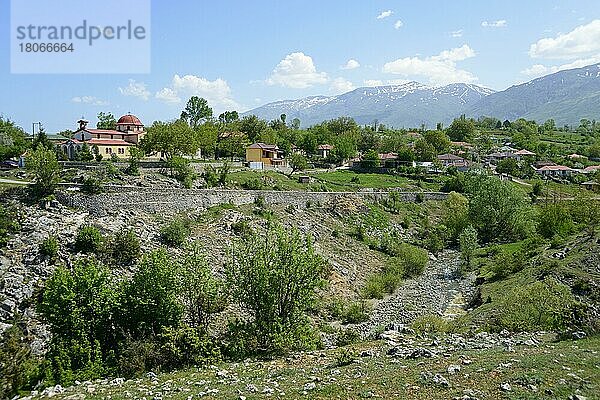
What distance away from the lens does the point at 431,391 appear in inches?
609

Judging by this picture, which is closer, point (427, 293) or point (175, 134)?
point (427, 293)

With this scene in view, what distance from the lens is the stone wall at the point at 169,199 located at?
44.2 metres

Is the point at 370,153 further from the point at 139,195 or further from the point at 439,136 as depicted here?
the point at 139,195

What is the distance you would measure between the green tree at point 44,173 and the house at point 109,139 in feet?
63.1

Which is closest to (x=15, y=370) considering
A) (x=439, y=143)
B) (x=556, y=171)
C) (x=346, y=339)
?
(x=346, y=339)

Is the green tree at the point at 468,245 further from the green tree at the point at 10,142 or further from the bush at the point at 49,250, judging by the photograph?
the green tree at the point at 10,142

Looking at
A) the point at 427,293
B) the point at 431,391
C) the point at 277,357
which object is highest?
the point at 431,391

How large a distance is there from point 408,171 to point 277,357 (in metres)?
72.9

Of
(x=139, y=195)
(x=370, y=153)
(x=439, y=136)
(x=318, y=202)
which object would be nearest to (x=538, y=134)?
(x=439, y=136)

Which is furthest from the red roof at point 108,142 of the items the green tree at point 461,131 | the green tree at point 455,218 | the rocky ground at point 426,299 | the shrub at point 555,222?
the green tree at point 461,131

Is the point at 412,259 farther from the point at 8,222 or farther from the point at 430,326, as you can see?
the point at 8,222

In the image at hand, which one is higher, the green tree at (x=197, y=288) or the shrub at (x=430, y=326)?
the green tree at (x=197, y=288)

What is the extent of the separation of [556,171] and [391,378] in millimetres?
98758

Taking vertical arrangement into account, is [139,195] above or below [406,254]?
above
